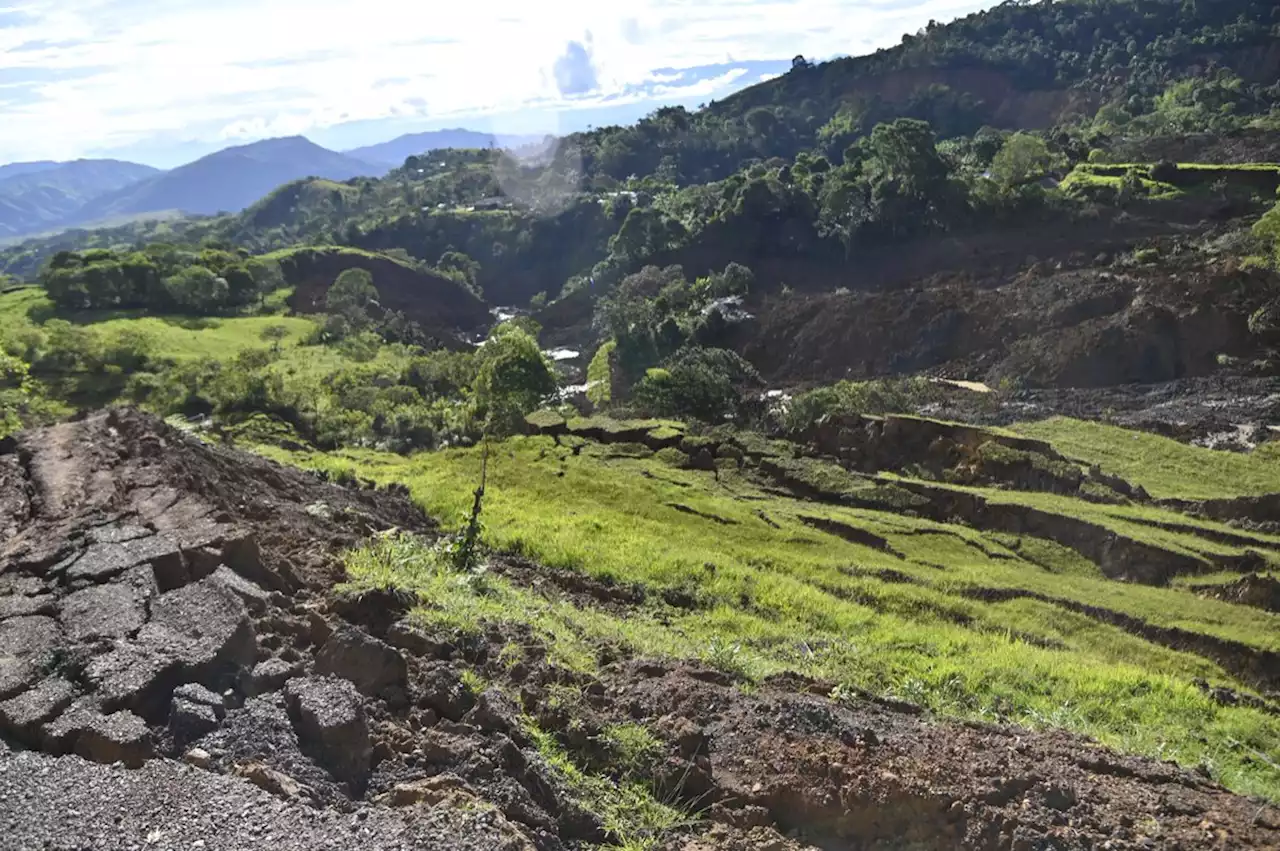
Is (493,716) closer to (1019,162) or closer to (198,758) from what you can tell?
(198,758)

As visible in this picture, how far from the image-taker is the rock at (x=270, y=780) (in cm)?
544

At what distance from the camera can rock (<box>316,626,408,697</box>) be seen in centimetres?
690

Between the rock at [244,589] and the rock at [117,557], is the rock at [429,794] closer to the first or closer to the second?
the rock at [244,589]

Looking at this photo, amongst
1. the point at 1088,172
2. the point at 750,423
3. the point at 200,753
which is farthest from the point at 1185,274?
the point at 200,753

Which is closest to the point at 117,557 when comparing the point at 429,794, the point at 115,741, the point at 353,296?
the point at 115,741

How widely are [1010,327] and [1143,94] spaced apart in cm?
5973

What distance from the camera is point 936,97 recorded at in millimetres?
92312

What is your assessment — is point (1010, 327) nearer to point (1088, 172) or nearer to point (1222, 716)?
point (1088, 172)

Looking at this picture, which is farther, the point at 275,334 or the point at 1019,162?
the point at 275,334

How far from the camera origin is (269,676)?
6.55 metres

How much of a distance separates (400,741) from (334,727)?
0.50 meters

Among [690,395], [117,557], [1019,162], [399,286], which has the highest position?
[1019,162]

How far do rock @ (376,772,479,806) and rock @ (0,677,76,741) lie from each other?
237 cm

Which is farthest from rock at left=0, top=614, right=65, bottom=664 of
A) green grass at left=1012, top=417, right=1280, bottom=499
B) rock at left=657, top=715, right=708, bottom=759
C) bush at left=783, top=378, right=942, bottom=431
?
bush at left=783, top=378, right=942, bottom=431
